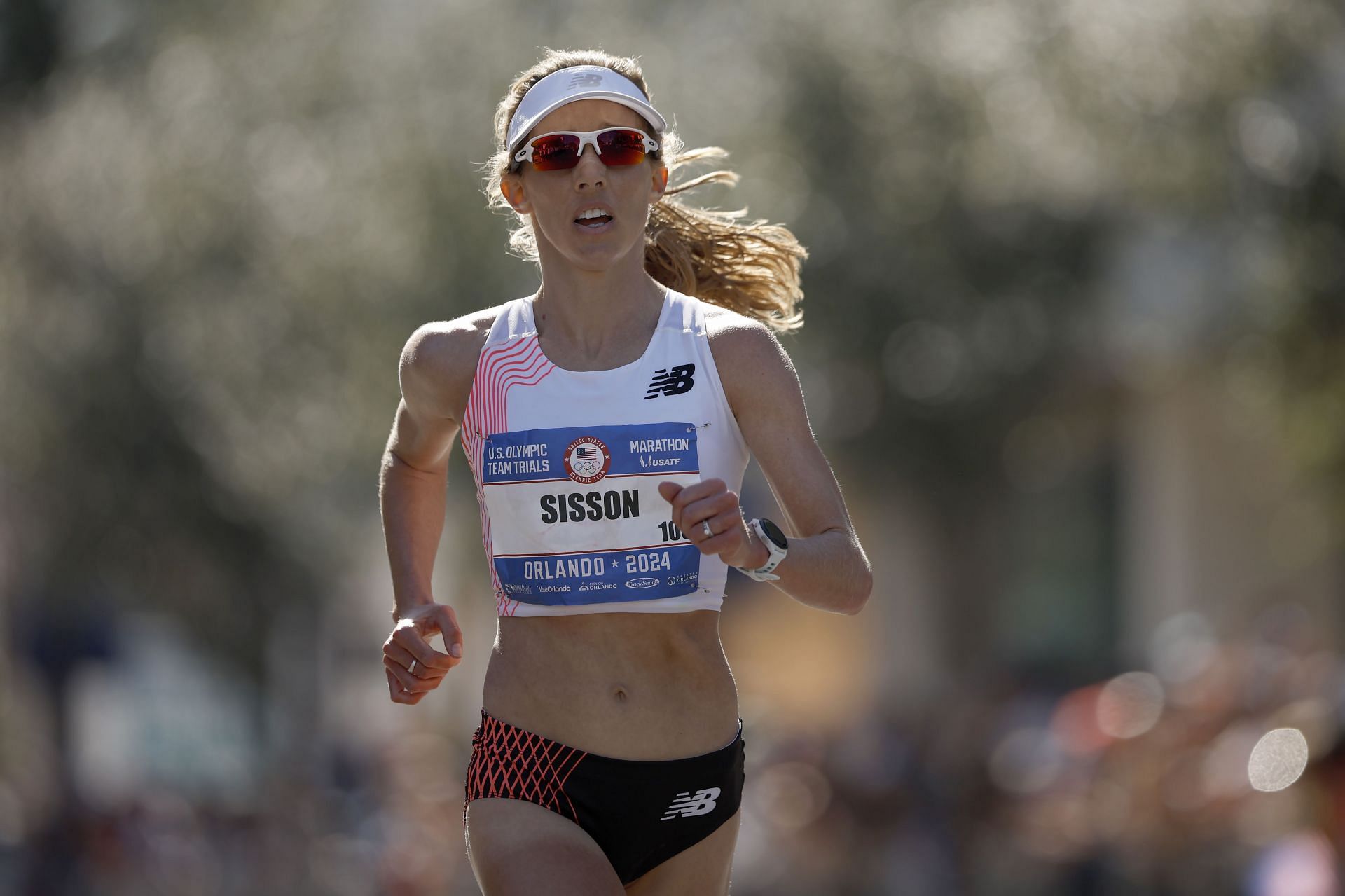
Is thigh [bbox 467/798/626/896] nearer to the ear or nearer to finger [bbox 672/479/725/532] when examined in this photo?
finger [bbox 672/479/725/532]

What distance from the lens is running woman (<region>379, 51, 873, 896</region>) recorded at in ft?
12.4

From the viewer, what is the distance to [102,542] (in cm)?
1334

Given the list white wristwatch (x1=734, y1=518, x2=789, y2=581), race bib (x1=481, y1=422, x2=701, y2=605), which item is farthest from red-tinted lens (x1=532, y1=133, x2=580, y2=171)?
white wristwatch (x1=734, y1=518, x2=789, y2=581)

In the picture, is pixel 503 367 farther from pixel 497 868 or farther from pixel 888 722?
pixel 888 722

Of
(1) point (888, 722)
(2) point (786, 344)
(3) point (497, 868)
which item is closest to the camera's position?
(3) point (497, 868)

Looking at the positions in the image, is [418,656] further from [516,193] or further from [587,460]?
[516,193]

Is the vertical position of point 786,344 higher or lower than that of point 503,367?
higher

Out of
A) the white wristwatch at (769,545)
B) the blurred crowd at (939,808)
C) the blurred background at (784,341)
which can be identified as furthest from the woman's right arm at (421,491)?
the blurred background at (784,341)

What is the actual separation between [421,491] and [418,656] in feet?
2.00

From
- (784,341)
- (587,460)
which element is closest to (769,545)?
(587,460)

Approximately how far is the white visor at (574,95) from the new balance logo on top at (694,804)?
1.33 m

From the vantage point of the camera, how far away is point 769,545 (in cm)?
343

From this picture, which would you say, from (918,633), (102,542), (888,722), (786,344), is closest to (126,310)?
(102,542)

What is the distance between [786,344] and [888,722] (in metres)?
3.19
